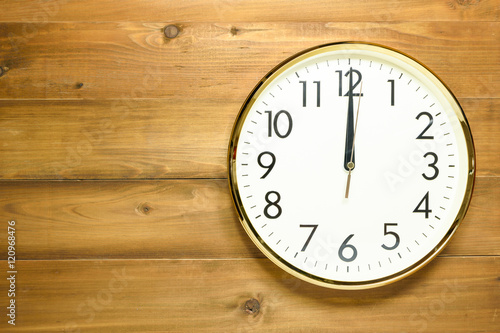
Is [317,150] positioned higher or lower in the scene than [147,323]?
higher

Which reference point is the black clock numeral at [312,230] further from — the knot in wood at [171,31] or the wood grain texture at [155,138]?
the knot in wood at [171,31]

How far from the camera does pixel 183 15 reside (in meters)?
0.86

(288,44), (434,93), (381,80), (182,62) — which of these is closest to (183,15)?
(182,62)

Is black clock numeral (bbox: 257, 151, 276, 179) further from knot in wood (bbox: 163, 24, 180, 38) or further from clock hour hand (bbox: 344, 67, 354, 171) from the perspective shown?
knot in wood (bbox: 163, 24, 180, 38)

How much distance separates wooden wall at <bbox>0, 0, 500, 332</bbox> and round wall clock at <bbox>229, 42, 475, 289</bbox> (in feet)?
0.21

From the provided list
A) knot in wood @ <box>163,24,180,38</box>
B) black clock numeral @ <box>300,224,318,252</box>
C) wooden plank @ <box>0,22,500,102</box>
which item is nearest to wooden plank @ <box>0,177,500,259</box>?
black clock numeral @ <box>300,224,318,252</box>

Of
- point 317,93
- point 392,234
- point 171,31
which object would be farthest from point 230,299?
point 171,31

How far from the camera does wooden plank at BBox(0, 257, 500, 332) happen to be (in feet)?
2.79

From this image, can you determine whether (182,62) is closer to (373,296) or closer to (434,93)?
(434,93)

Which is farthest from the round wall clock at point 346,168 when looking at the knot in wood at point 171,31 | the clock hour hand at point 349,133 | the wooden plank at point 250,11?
the knot in wood at point 171,31

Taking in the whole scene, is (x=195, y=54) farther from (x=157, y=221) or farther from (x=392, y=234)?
(x=392, y=234)

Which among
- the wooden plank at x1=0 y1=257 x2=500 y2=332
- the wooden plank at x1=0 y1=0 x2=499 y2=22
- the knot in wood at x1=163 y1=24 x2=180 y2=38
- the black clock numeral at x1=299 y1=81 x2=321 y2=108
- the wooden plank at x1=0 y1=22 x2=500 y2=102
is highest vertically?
the wooden plank at x1=0 y1=0 x2=499 y2=22

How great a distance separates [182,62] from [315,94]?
316mm

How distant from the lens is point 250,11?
86 cm
